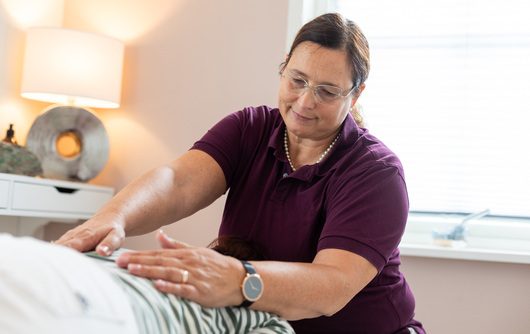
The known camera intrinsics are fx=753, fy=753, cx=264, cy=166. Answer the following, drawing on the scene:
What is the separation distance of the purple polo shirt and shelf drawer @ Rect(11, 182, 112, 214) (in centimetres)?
127

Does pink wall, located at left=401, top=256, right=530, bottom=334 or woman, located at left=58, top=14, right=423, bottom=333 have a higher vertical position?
woman, located at left=58, top=14, right=423, bottom=333

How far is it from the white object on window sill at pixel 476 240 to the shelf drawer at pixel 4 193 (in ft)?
5.04

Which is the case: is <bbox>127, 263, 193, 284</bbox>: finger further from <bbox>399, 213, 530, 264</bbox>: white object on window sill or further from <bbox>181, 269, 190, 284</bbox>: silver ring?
<bbox>399, 213, 530, 264</bbox>: white object on window sill

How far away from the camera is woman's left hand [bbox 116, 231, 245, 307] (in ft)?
3.78

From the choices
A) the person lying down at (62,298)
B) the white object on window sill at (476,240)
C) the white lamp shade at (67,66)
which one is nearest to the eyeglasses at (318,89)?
the person lying down at (62,298)

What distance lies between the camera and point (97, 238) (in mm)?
1451

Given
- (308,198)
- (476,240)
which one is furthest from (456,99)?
(308,198)

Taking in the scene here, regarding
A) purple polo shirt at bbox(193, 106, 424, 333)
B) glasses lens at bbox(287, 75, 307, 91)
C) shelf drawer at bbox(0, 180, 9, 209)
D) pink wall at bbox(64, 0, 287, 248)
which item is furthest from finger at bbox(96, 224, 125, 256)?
pink wall at bbox(64, 0, 287, 248)

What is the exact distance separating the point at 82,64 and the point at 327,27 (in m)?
→ 1.74

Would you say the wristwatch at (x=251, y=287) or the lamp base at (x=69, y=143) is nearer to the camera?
the wristwatch at (x=251, y=287)

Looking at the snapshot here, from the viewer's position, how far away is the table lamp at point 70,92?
10.7 ft

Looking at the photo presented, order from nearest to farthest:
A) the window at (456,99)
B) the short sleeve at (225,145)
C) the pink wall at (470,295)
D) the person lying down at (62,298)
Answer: the person lying down at (62,298), the short sleeve at (225,145), the pink wall at (470,295), the window at (456,99)

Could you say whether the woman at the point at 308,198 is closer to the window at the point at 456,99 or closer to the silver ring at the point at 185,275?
the silver ring at the point at 185,275

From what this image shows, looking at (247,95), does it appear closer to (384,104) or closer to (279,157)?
(384,104)
